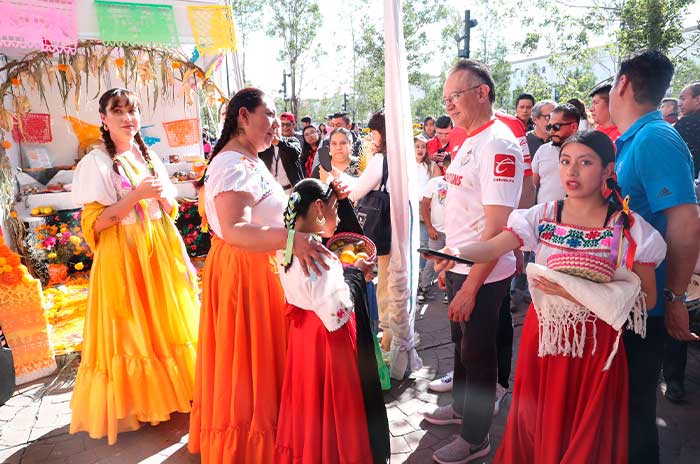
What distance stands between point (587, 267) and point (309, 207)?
3.85 ft

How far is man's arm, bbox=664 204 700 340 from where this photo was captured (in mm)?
1835

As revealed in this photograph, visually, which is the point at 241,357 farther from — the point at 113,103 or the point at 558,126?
the point at 558,126

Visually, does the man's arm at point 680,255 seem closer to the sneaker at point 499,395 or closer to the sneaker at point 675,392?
the sneaker at point 499,395

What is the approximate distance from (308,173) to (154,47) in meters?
2.74

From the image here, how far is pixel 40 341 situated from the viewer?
12.3ft

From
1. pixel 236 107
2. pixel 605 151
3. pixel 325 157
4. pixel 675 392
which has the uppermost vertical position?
pixel 236 107

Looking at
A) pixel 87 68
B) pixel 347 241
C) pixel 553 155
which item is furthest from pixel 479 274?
pixel 87 68

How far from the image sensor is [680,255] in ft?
6.10

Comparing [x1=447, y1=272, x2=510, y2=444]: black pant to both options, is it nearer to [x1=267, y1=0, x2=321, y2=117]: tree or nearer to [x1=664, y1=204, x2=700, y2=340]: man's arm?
[x1=664, y1=204, x2=700, y2=340]: man's arm

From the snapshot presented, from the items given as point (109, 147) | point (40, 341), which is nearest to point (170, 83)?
point (109, 147)

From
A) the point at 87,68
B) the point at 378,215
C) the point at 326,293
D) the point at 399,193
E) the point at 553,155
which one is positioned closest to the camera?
the point at 326,293

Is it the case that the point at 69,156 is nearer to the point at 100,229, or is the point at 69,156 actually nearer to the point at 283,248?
Result: the point at 100,229

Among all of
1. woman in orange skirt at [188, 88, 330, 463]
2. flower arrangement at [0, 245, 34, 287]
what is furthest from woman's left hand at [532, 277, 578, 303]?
flower arrangement at [0, 245, 34, 287]

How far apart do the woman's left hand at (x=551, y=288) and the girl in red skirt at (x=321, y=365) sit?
2.66 ft
